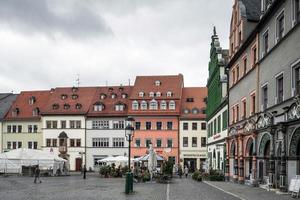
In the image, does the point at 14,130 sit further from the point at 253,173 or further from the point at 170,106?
the point at 253,173

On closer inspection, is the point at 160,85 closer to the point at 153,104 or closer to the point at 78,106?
the point at 153,104

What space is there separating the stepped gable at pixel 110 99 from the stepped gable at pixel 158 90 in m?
1.87


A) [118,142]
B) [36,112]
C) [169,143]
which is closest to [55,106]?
[36,112]

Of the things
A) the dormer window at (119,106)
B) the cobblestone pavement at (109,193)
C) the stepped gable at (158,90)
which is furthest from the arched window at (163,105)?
the cobblestone pavement at (109,193)

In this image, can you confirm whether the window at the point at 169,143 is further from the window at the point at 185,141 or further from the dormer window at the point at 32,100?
the dormer window at the point at 32,100

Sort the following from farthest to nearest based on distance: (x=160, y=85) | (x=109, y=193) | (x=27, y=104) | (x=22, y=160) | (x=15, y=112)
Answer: (x=27, y=104) → (x=15, y=112) → (x=160, y=85) → (x=22, y=160) → (x=109, y=193)

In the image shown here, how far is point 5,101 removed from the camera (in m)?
92.4

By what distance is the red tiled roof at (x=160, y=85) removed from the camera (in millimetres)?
83500

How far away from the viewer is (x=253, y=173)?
33250mm

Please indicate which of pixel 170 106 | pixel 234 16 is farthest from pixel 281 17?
pixel 170 106

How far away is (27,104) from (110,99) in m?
15.9

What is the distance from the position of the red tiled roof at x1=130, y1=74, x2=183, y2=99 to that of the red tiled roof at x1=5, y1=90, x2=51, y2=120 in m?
17.1

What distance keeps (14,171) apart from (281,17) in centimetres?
4345

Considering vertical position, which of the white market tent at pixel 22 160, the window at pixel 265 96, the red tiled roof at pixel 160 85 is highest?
the red tiled roof at pixel 160 85
